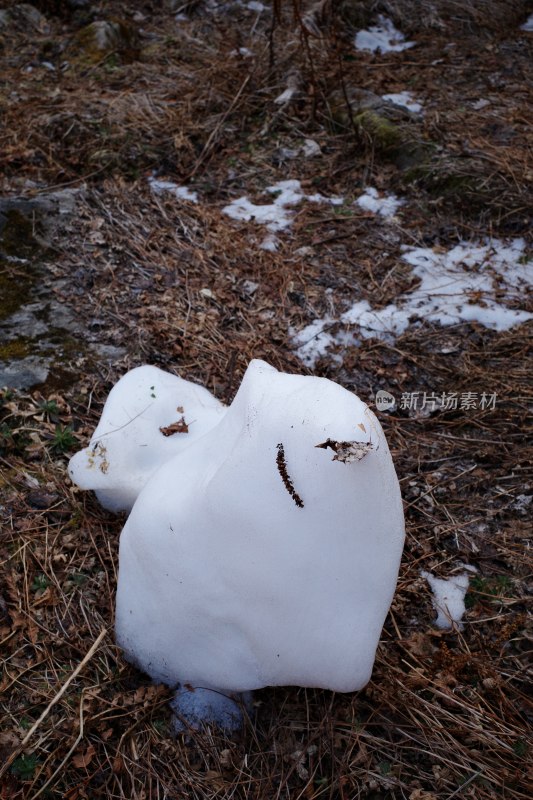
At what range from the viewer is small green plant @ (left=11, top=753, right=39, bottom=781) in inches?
69.3

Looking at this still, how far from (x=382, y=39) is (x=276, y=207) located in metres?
3.14

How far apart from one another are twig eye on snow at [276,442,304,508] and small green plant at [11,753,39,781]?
1.16 m

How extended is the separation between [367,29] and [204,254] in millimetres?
4060

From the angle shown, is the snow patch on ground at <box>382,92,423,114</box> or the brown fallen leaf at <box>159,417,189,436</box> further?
the snow patch on ground at <box>382,92,423,114</box>

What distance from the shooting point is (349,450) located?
4.80 feet

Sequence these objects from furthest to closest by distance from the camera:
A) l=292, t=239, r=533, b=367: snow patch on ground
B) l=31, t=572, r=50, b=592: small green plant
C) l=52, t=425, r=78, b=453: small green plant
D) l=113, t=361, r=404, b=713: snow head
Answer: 1. l=292, t=239, r=533, b=367: snow patch on ground
2. l=52, t=425, r=78, b=453: small green plant
3. l=31, t=572, r=50, b=592: small green plant
4. l=113, t=361, r=404, b=713: snow head

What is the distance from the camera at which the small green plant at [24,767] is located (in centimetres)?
176

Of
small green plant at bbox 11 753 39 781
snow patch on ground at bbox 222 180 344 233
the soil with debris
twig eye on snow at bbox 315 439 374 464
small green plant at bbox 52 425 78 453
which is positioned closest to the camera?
twig eye on snow at bbox 315 439 374 464

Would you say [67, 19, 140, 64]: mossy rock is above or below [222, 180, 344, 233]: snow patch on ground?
above

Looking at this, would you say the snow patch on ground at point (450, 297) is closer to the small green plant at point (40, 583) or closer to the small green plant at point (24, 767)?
the small green plant at point (40, 583)

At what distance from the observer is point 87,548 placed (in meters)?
2.37

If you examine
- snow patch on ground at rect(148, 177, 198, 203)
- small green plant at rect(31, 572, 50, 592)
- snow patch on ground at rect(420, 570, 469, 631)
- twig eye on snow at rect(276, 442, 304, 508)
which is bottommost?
snow patch on ground at rect(420, 570, 469, 631)

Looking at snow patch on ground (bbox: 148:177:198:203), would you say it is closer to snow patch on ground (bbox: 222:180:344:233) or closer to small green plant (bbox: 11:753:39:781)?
snow patch on ground (bbox: 222:180:344:233)

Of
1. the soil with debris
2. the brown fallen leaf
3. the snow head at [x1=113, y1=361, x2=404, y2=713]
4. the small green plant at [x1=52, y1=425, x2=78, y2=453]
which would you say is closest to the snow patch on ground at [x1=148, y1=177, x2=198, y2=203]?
the soil with debris
